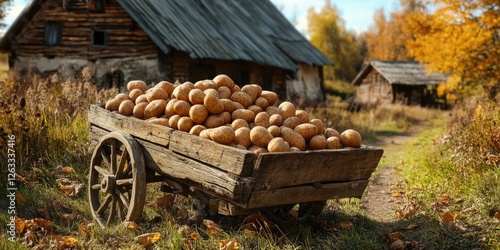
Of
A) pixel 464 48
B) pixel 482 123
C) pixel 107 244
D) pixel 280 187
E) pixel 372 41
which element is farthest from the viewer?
pixel 372 41

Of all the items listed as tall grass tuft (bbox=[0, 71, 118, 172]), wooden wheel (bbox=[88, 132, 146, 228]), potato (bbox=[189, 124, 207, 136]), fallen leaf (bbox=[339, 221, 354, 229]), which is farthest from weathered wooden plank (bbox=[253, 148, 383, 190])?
tall grass tuft (bbox=[0, 71, 118, 172])

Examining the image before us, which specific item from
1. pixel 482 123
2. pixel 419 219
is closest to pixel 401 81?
pixel 482 123

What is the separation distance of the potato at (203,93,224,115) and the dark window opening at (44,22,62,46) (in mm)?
12178

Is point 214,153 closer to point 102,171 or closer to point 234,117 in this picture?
point 234,117

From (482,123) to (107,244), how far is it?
4.78 metres

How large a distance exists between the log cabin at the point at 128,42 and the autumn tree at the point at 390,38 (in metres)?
29.7

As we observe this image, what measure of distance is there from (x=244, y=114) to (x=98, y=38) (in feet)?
39.1

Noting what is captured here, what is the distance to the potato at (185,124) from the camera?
4266mm

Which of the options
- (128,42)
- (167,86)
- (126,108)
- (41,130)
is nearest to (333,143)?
(167,86)

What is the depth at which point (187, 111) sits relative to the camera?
4430mm

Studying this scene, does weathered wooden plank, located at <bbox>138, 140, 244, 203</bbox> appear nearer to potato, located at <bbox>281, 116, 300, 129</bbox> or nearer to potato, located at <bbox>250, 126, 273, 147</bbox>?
potato, located at <bbox>250, 126, 273, 147</bbox>

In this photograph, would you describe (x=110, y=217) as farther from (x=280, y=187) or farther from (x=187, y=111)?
(x=280, y=187)

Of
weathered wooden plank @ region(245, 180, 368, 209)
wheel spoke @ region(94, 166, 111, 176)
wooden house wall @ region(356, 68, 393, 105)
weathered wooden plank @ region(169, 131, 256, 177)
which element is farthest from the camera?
wooden house wall @ region(356, 68, 393, 105)

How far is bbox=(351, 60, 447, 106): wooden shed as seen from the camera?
28984 millimetres
